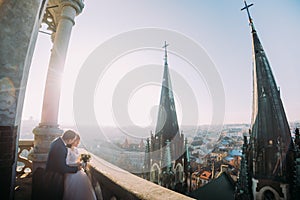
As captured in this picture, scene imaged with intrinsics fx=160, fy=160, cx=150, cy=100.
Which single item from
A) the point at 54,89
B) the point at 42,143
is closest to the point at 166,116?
the point at 54,89

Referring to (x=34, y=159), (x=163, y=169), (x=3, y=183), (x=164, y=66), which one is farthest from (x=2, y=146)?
(x=164, y=66)

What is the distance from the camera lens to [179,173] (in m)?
15.1

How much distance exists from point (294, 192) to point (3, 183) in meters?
12.6

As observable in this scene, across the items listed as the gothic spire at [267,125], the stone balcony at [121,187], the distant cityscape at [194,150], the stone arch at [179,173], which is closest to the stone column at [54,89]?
the stone balcony at [121,187]

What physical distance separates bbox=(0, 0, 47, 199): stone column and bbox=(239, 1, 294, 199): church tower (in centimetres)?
1179

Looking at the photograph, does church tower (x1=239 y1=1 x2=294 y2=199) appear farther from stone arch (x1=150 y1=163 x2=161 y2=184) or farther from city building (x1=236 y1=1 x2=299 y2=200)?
stone arch (x1=150 y1=163 x2=161 y2=184)

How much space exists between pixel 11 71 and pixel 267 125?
481 inches

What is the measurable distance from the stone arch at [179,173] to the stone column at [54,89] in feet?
44.1

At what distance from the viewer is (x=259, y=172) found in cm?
976

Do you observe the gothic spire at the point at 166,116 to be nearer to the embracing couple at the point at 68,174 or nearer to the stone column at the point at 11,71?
the embracing couple at the point at 68,174

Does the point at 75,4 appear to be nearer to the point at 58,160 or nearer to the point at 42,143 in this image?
the point at 42,143

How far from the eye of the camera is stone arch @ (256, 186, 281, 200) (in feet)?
30.1

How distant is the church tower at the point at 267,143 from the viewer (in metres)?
9.17

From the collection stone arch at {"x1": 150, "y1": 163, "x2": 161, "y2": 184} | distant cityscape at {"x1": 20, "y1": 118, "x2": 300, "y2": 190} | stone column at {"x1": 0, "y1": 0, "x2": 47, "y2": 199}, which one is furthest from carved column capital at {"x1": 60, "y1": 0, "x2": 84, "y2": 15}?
distant cityscape at {"x1": 20, "y1": 118, "x2": 300, "y2": 190}
